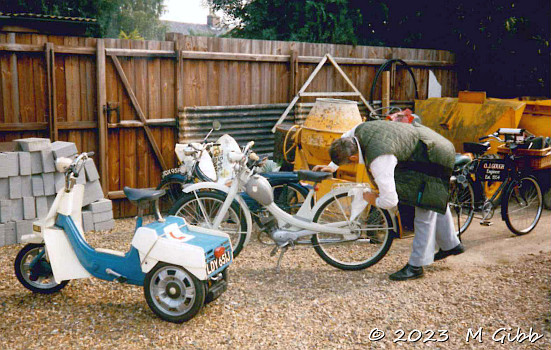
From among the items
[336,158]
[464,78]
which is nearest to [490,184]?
[336,158]

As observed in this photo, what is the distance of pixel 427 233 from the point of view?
4.93 meters

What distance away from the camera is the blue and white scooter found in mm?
3941

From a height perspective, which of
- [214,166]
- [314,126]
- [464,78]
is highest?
[464,78]

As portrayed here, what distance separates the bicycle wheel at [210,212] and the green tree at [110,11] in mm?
14199

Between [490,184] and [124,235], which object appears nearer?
[124,235]

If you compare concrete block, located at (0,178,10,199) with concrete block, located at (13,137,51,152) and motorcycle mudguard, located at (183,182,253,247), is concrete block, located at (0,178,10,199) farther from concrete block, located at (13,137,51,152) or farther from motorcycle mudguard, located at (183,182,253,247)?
motorcycle mudguard, located at (183,182,253,247)

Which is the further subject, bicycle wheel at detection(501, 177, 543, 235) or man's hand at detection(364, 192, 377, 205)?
bicycle wheel at detection(501, 177, 543, 235)

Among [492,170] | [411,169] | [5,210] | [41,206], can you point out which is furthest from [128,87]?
[492,170]

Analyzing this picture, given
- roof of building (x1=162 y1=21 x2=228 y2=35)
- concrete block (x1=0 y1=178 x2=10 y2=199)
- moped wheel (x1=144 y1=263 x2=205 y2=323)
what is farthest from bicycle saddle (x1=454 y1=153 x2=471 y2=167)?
roof of building (x1=162 y1=21 x2=228 y2=35)

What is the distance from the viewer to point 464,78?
10.6 m

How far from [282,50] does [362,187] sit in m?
3.79

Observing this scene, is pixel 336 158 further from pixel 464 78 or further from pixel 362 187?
pixel 464 78

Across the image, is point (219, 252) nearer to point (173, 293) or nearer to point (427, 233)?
point (173, 293)

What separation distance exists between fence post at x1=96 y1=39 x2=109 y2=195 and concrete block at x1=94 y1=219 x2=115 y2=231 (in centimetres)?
56
